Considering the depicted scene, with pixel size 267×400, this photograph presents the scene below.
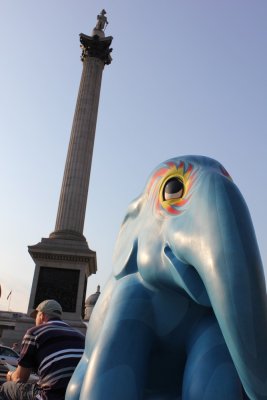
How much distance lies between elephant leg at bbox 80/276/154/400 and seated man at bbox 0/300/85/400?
91 cm

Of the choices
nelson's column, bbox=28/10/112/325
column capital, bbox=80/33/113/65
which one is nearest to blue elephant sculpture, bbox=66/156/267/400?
nelson's column, bbox=28/10/112/325

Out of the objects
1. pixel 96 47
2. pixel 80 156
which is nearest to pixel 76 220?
pixel 80 156

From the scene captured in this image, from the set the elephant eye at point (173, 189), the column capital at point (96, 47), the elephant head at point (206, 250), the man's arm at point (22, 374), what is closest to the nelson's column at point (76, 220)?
the column capital at point (96, 47)

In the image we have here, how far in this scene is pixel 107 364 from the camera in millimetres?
2352

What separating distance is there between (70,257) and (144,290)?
1619cm

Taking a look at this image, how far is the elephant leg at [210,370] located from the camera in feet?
7.39

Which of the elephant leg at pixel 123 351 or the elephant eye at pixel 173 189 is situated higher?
the elephant eye at pixel 173 189

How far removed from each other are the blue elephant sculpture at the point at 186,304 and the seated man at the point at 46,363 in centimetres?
47

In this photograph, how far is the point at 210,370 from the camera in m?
2.31

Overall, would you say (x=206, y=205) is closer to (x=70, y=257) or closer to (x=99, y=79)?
(x=70, y=257)

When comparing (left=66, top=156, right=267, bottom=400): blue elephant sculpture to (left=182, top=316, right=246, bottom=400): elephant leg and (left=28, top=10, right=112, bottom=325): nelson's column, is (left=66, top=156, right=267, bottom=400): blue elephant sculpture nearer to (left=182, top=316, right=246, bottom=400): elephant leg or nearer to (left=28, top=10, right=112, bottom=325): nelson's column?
(left=182, top=316, right=246, bottom=400): elephant leg

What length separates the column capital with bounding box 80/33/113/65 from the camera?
25500 millimetres

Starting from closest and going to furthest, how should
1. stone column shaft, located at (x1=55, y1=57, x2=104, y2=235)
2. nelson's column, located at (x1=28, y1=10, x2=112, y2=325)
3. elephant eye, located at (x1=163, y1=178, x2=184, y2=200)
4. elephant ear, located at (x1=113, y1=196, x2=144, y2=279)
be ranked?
elephant eye, located at (x1=163, y1=178, x2=184, y2=200)
elephant ear, located at (x1=113, y1=196, x2=144, y2=279)
nelson's column, located at (x1=28, y1=10, x2=112, y2=325)
stone column shaft, located at (x1=55, y1=57, x2=104, y2=235)

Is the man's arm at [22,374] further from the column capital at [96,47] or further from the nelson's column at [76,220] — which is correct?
the column capital at [96,47]
